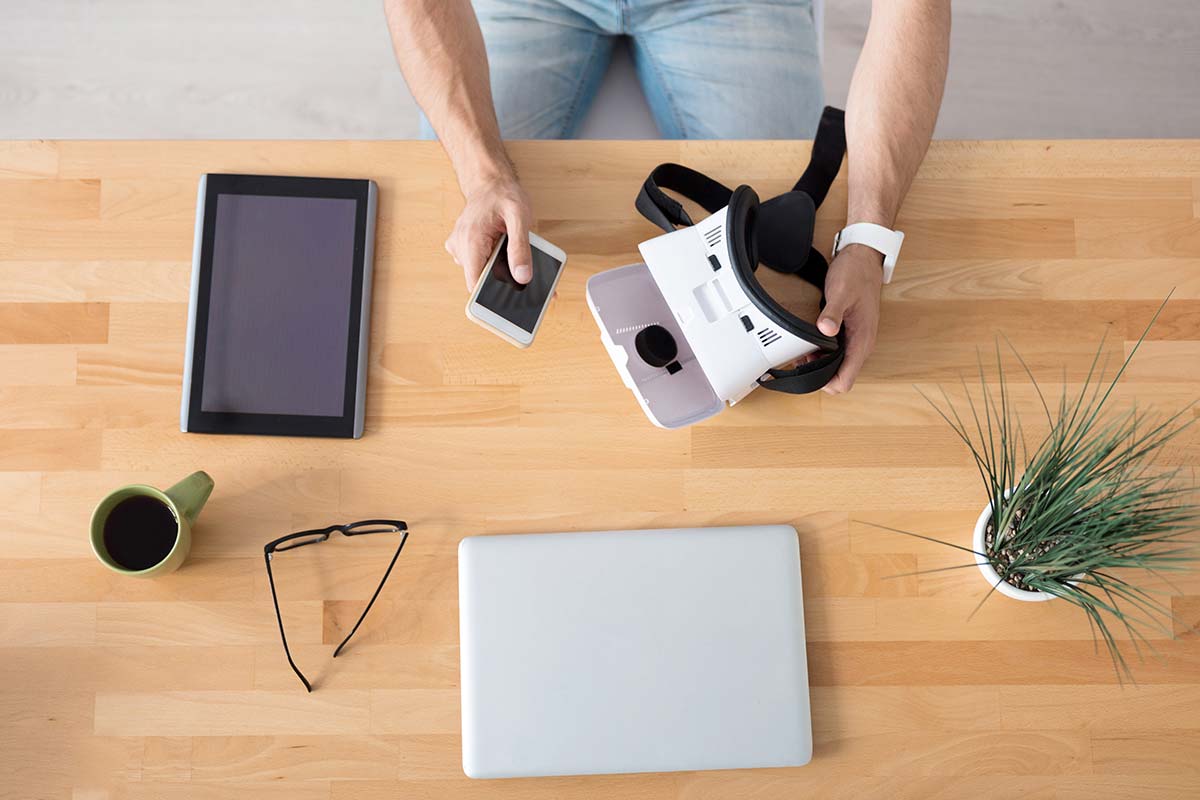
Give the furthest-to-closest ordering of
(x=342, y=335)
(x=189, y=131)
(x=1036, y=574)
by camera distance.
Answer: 1. (x=189, y=131)
2. (x=342, y=335)
3. (x=1036, y=574)

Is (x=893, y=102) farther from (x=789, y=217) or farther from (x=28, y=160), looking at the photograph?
(x=28, y=160)

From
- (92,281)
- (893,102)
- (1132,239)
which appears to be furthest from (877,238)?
(92,281)

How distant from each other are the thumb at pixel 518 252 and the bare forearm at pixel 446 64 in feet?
0.40

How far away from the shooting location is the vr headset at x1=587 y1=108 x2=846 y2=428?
0.82 metres

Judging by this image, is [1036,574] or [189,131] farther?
[189,131]

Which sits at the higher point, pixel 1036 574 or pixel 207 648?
pixel 1036 574

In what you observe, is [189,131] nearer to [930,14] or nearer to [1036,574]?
[930,14]

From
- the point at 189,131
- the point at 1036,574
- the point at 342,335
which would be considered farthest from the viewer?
the point at 189,131

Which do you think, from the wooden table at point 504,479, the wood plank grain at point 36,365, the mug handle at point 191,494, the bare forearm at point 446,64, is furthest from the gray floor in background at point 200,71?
the mug handle at point 191,494

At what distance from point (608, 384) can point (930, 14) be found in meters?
0.60

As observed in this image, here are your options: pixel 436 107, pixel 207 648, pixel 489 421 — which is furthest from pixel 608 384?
pixel 207 648

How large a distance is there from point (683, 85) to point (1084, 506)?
76cm

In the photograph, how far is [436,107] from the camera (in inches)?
39.6

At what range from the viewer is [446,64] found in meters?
1.02
